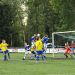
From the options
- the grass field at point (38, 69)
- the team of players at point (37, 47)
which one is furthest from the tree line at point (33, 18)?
the grass field at point (38, 69)

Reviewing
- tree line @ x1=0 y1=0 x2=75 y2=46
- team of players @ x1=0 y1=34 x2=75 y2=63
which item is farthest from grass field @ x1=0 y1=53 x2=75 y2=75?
tree line @ x1=0 y1=0 x2=75 y2=46

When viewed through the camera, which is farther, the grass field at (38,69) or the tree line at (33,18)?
the tree line at (33,18)

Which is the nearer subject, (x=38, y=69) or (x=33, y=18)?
(x=38, y=69)

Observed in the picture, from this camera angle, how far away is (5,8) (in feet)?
263

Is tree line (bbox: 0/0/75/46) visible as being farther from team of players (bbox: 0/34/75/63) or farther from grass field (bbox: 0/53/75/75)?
grass field (bbox: 0/53/75/75)

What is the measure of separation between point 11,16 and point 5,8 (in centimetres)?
216

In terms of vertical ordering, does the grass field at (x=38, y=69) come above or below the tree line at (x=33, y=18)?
below

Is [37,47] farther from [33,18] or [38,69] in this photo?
[33,18]

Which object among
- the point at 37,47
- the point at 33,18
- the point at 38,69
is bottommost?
the point at 38,69

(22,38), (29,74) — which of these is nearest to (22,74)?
(29,74)

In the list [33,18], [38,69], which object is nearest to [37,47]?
[38,69]

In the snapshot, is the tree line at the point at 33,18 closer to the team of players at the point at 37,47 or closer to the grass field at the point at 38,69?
the team of players at the point at 37,47

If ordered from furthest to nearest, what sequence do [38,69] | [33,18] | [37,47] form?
[33,18], [37,47], [38,69]

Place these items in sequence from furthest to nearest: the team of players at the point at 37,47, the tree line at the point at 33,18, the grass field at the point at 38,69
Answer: the tree line at the point at 33,18 → the team of players at the point at 37,47 → the grass field at the point at 38,69
